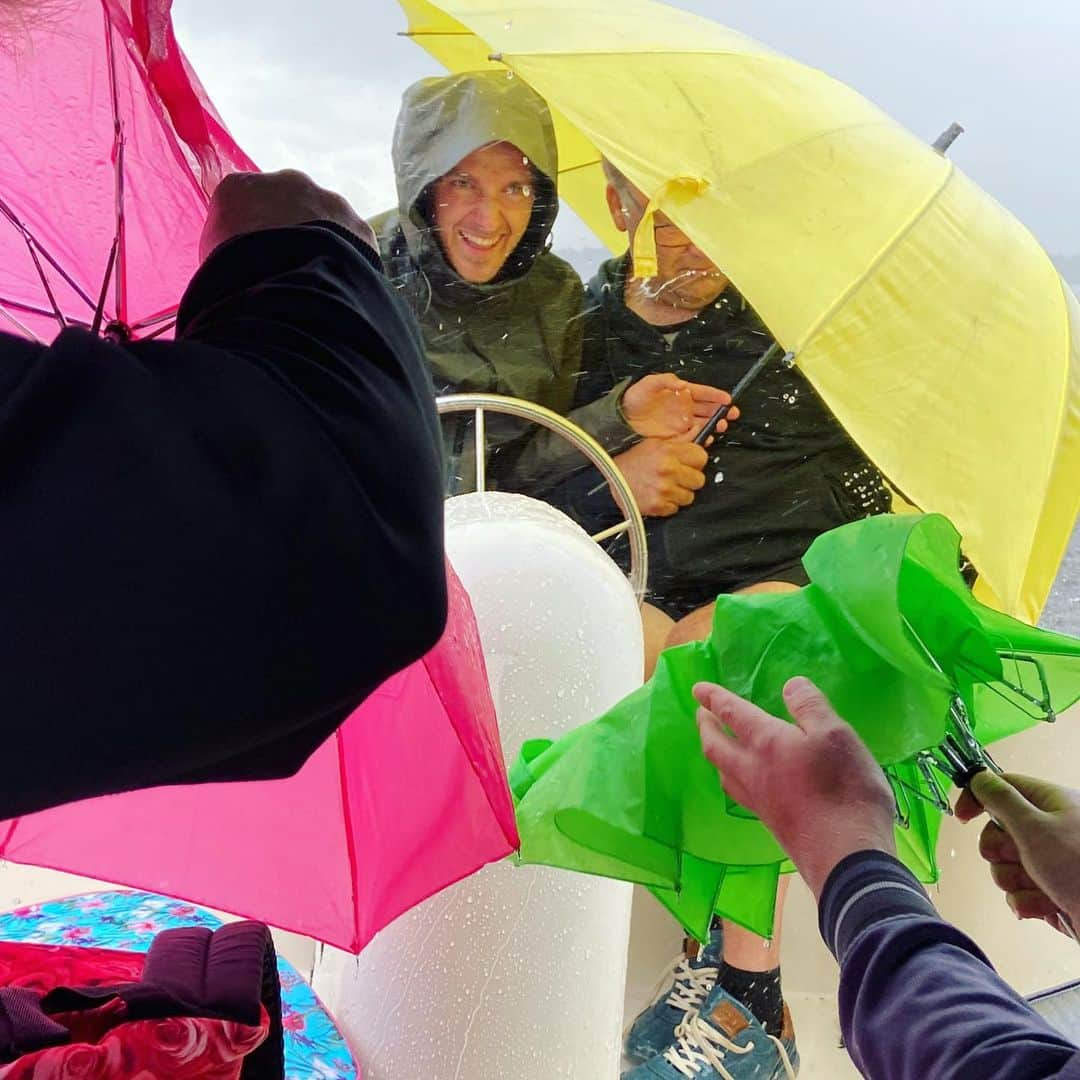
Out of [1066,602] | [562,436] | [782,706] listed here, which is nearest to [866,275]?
[562,436]

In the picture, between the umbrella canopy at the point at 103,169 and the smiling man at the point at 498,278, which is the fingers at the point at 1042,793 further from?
the smiling man at the point at 498,278

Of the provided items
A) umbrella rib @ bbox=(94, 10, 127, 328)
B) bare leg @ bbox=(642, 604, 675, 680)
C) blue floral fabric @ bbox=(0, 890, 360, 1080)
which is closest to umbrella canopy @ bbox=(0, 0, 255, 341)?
umbrella rib @ bbox=(94, 10, 127, 328)

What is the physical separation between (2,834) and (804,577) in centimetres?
102

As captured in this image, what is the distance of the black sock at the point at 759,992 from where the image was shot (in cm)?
133

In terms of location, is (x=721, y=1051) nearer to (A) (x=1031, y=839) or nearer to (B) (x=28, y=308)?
(A) (x=1031, y=839)

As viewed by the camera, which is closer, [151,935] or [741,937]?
[151,935]

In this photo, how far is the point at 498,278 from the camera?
134cm

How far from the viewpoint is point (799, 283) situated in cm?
105

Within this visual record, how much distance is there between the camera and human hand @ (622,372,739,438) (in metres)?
1.40

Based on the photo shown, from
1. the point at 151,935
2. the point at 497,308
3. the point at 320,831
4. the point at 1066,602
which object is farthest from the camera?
the point at 1066,602

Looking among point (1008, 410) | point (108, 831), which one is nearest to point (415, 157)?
point (1008, 410)

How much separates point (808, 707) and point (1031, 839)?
124 millimetres

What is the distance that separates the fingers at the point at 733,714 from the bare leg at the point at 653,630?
77 cm

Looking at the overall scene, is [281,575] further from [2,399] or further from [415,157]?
[415,157]
